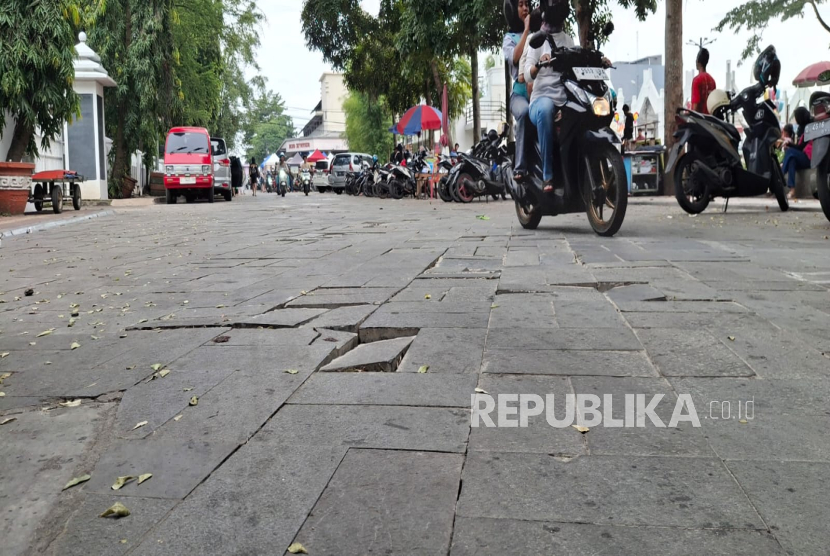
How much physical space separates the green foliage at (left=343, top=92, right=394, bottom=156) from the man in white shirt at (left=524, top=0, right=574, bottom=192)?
142ft

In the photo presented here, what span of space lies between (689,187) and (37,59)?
12.5 m

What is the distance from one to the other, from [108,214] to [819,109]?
1385cm

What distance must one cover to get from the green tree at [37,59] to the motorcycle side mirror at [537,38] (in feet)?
38.0

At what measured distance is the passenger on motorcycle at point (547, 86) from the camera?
811 cm

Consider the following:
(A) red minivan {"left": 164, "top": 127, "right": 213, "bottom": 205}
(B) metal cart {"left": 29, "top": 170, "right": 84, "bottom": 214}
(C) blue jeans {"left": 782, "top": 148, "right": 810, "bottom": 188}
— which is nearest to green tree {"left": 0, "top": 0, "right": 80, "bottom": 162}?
(B) metal cart {"left": 29, "top": 170, "right": 84, "bottom": 214}

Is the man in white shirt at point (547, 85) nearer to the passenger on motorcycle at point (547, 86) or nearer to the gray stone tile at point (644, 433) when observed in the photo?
the passenger on motorcycle at point (547, 86)

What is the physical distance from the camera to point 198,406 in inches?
105

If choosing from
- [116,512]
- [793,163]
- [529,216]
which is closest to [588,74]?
[529,216]

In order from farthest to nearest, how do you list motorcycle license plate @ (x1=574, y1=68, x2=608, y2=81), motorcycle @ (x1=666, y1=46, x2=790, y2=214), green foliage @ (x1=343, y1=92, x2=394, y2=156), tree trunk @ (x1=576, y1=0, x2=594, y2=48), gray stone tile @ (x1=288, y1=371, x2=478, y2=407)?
green foliage @ (x1=343, y1=92, x2=394, y2=156) → tree trunk @ (x1=576, y1=0, x2=594, y2=48) → motorcycle @ (x1=666, y1=46, x2=790, y2=214) → motorcycle license plate @ (x1=574, y1=68, x2=608, y2=81) → gray stone tile @ (x1=288, y1=371, x2=478, y2=407)

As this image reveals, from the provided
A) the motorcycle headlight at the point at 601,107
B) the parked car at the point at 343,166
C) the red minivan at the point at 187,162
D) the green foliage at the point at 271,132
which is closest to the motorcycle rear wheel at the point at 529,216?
the motorcycle headlight at the point at 601,107

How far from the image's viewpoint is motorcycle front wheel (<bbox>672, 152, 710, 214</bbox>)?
10422 mm

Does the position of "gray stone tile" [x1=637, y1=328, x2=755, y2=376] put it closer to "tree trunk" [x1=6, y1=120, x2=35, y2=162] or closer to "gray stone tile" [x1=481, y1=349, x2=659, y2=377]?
"gray stone tile" [x1=481, y1=349, x2=659, y2=377]

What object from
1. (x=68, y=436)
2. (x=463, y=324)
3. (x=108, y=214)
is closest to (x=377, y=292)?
(x=463, y=324)

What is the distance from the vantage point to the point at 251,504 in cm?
188
